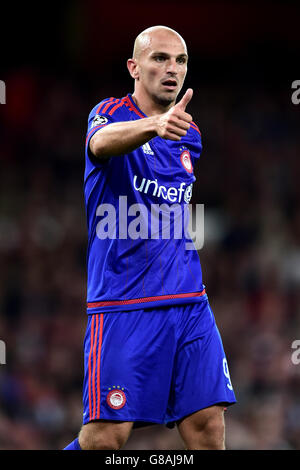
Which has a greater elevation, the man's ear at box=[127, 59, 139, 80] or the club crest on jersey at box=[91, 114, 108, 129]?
the man's ear at box=[127, 59, 139, 80]

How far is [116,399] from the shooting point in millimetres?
3693

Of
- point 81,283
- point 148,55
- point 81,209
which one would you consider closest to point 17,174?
point 81,209

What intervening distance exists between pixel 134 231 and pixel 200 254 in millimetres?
7169

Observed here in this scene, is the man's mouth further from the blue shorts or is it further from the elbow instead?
the blue shorts

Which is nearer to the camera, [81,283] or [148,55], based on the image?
[148,55]

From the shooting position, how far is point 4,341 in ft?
30.9

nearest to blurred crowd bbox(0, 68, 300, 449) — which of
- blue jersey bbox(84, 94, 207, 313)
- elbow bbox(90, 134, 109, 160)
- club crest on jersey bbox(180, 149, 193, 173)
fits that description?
blue jersey bbox(84, 94, 207, 313)

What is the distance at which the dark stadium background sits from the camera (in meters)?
9.03

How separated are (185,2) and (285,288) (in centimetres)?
595

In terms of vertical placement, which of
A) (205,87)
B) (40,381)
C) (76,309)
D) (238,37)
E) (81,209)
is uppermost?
(238,37)

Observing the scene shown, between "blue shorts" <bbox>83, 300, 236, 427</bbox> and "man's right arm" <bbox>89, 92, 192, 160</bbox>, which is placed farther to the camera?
"blue shorts" <bbox>83, 300, 236, 427</bbox>

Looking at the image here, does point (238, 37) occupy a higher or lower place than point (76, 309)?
higher

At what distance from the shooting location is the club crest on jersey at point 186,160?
13.4 ft

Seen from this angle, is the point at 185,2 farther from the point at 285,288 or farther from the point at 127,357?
the point at 127,357
